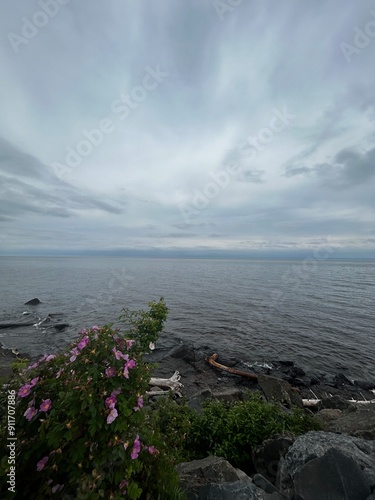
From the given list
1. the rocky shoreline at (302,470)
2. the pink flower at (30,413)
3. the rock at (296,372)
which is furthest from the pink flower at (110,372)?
the rock at (296,372)

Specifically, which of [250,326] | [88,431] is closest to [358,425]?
[88,431]

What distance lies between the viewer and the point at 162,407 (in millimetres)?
7887

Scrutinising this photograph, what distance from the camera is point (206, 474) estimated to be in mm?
4957

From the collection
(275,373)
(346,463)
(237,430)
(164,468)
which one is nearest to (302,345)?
(275,373)

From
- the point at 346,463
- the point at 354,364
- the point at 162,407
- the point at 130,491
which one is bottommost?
the point at 354,364

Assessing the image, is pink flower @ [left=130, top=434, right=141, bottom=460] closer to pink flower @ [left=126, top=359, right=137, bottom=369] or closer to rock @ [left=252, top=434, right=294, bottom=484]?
pink flower @ [left=126, top=359, right=137, bottom=369]

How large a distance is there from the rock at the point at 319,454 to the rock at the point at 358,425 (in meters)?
1.83

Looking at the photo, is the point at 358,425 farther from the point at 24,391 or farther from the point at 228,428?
the point at 24,391

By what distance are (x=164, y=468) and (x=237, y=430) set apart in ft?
14.9

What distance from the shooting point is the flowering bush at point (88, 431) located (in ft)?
8.59

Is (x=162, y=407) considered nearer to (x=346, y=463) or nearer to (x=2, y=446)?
(x=346, y=463)

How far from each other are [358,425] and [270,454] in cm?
410

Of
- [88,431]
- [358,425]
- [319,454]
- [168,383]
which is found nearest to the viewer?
[88,431]

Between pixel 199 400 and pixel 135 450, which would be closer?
pixel 135 450
